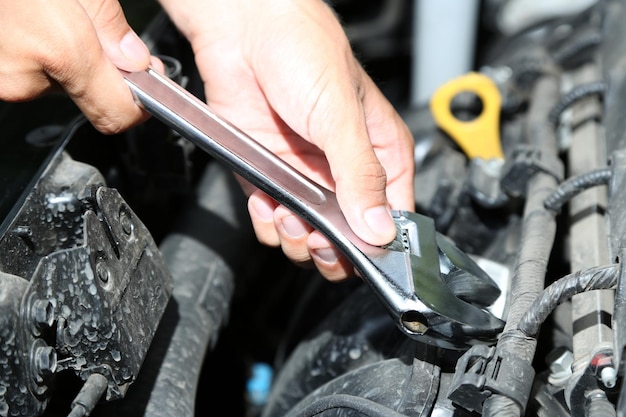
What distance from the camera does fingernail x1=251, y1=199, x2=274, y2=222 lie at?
32.0 inches

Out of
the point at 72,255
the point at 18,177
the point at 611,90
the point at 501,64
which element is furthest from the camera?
the point at 501,64

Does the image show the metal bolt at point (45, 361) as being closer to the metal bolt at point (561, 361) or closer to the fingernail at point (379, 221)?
the fingernail at point (379, 221)

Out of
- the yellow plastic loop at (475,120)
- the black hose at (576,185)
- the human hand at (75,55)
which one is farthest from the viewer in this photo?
the yellow plastic loop at (475,120)

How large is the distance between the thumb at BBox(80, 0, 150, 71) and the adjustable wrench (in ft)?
0.04

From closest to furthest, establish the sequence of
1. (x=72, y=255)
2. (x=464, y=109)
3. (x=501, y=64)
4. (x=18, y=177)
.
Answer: (x=72, y=255) → (x=18, y=177) → (x=464, y=109) → (x=501, y=64)

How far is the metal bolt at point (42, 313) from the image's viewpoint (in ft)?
1.90

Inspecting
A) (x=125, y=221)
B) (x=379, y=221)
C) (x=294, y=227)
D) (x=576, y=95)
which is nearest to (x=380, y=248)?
(x=379, y=221)

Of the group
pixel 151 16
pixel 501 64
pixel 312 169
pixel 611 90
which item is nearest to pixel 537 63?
pixel 501 64

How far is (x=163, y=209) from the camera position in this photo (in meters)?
1.01

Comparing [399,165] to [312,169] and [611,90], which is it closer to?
[312,169]

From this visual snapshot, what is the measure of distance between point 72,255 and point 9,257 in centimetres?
7

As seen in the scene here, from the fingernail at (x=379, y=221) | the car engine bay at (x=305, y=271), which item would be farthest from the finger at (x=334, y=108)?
the car engine bay at (x=305, y=271)

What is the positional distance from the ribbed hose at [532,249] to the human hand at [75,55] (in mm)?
400

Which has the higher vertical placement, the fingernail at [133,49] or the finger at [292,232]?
the fingernail at [133,49]
